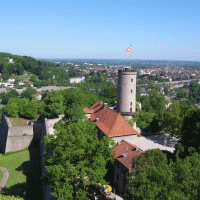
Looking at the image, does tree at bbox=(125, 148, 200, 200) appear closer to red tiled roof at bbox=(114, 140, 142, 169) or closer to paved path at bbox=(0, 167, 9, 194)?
red tiled roof at bbox=(114, 140, 142, 169)

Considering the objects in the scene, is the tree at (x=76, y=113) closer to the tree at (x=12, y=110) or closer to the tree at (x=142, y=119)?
the tree at (x=142, y=119)

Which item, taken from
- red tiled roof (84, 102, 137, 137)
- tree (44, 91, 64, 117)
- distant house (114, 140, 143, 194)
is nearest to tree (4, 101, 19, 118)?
tree (44, 91, 64, 117)

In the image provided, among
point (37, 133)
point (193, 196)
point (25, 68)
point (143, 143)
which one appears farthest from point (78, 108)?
point (25, 68)

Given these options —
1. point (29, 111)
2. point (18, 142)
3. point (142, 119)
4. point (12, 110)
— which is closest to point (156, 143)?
point (142, 119)

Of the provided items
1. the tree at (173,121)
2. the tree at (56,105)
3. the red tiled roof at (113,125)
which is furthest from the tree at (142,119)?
the tree at (56,105)

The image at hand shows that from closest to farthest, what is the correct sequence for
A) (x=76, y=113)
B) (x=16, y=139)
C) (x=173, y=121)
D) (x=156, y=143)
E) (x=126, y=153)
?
(x=126, y=153), (x=156, y=143), (x=76, y=113), (x=173, y=121), (x=16, y=139)

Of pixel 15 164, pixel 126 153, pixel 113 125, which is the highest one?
pixel 113 125

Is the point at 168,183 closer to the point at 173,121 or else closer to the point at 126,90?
the point at 126,90
